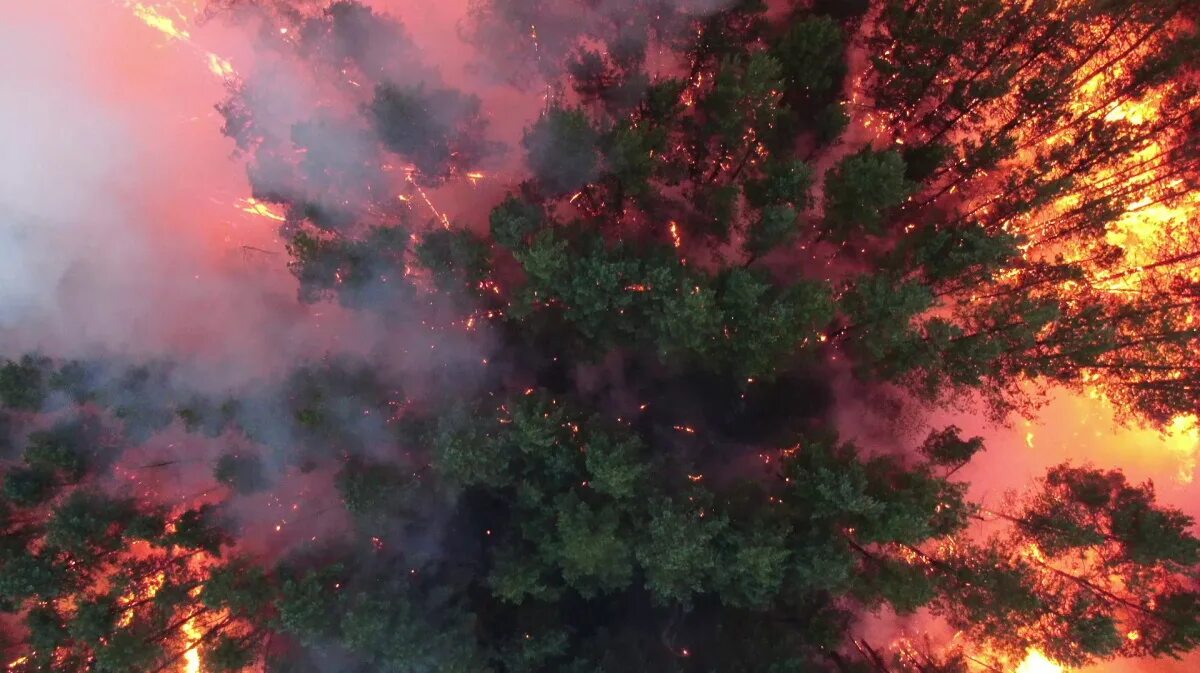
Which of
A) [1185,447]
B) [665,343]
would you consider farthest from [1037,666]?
[665,343]

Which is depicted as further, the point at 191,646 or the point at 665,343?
the point at 191,646

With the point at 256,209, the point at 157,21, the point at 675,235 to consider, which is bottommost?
the point at 256,209

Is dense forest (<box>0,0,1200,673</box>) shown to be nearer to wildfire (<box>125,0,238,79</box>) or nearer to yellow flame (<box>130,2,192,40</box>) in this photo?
wildfire (<box>125,0,238,79</box>)

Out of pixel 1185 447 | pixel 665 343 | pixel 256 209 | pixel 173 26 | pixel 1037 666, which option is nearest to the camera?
pixel 665 343

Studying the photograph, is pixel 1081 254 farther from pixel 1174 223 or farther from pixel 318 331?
pixel 318 331

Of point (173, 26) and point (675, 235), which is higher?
point (675, 235)

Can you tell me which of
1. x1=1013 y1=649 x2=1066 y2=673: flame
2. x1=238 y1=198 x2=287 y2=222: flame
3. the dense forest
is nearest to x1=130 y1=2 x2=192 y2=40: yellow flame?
the dense forest

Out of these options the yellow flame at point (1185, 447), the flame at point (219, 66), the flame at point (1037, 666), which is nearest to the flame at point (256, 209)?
the flame at point (219, 66)

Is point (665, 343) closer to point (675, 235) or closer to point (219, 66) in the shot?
point (675, 235)

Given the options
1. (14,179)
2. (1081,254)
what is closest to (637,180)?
(1081,254)

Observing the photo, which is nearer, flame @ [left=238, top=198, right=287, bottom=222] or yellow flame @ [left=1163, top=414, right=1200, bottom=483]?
flame @ [left=238, top=198, right=287, bottom=222]
